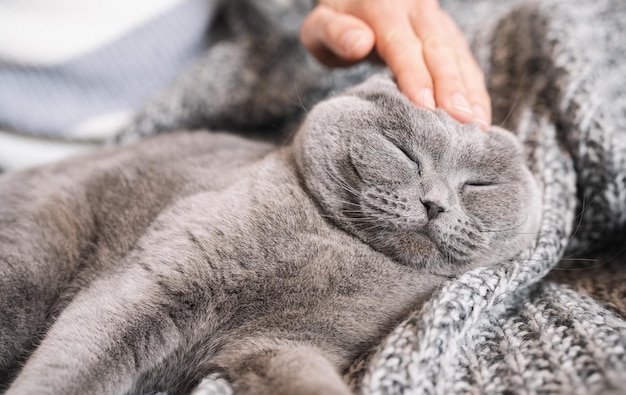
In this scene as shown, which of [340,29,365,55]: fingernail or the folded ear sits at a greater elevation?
[340,29,365,55]: fingernail

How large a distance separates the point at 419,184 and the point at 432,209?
43mm

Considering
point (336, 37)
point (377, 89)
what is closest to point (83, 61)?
point (336, 37)

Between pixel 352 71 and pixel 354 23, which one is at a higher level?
pixel 354 23

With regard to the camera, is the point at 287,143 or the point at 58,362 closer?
the point at 58,362

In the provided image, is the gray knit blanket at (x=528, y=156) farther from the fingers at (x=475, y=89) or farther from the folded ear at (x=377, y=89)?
the folded ear at (x=377, y=89)

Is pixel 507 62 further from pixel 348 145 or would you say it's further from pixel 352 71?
pixel 348 145

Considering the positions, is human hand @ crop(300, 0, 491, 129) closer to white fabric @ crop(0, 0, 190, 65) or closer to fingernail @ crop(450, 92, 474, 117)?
fingernail @ crop(450, 92, 474, 117)

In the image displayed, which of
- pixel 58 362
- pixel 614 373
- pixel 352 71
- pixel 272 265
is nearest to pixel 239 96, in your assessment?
pixel 352 71

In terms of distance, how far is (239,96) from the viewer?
125cm

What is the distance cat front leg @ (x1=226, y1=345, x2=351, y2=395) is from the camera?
2.01 ft

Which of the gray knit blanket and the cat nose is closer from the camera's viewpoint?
the gray knit blanket

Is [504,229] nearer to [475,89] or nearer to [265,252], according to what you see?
[475,89]

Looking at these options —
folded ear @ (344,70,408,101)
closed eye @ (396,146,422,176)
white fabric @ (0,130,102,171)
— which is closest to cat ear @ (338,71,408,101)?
folded ear @ (344,70,408,101)

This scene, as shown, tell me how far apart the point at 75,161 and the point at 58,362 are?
51 centimetres
